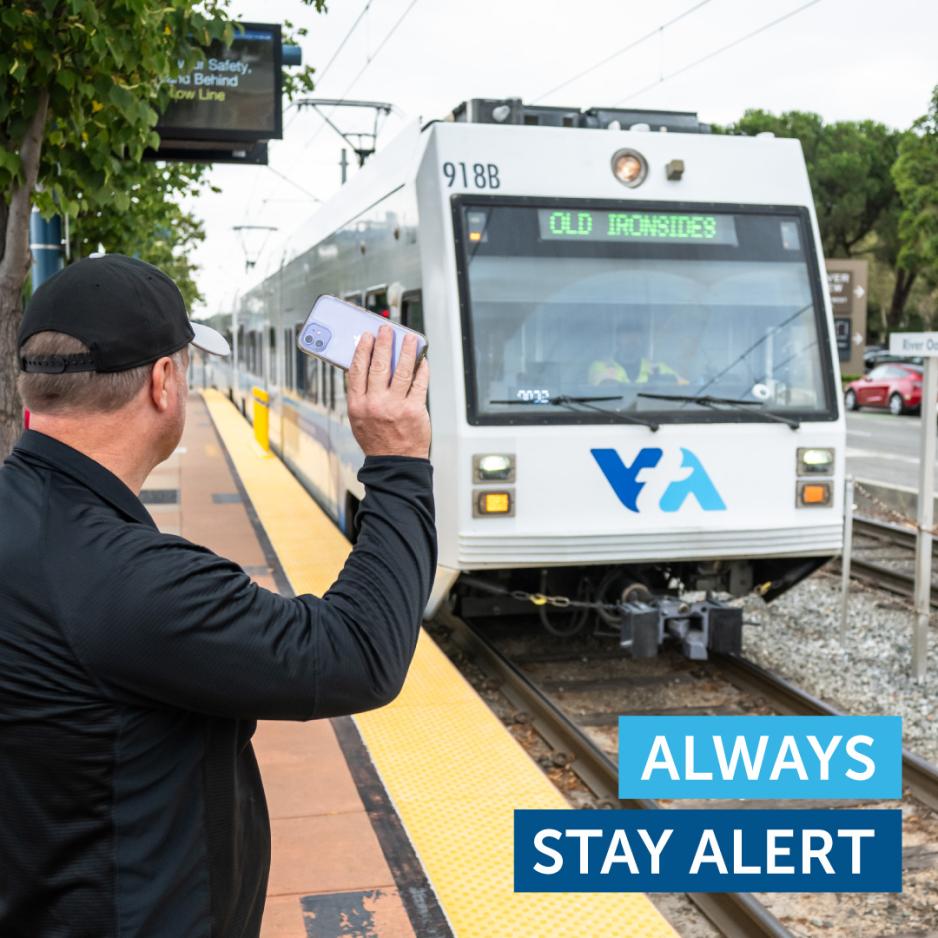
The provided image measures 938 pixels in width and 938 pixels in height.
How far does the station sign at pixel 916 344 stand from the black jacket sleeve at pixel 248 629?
600cm

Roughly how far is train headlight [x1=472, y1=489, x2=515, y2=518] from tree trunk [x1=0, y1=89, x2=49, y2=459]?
2.25 m

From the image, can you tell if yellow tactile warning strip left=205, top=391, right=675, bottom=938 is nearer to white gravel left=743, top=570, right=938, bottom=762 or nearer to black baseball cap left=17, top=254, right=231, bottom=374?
white gravel left=743, top=570, right=938, bottom=762

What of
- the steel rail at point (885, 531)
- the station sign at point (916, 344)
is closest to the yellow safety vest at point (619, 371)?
the station sign at point (916, 344)

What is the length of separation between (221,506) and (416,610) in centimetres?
1127

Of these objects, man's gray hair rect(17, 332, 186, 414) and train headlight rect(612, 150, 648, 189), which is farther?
train headlight rect(612, 150, 648, 189)

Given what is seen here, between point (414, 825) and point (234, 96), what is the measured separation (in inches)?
222

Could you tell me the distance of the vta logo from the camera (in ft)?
21.1

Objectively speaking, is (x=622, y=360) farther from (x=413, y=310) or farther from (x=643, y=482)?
(x=413, y=310)

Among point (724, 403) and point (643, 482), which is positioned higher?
point (724, 403)

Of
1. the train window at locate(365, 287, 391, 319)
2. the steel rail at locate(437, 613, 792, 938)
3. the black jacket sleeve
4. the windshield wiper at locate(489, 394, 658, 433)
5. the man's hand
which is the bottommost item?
the steel rail at locate(437, 613, 792, 938)

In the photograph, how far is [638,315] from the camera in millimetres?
6609

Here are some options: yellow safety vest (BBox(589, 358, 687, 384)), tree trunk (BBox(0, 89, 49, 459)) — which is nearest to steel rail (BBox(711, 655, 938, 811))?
yellow safety vest (BBox(589, 358, 687, 384))

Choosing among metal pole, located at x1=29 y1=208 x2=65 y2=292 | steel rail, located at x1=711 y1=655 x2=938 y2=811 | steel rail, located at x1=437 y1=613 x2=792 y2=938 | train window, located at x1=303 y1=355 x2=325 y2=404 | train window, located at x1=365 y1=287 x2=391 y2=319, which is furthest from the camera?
train window, located at x1=303 y1=355 x2=325 y2=404

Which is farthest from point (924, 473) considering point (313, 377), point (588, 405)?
point (313, 377)
